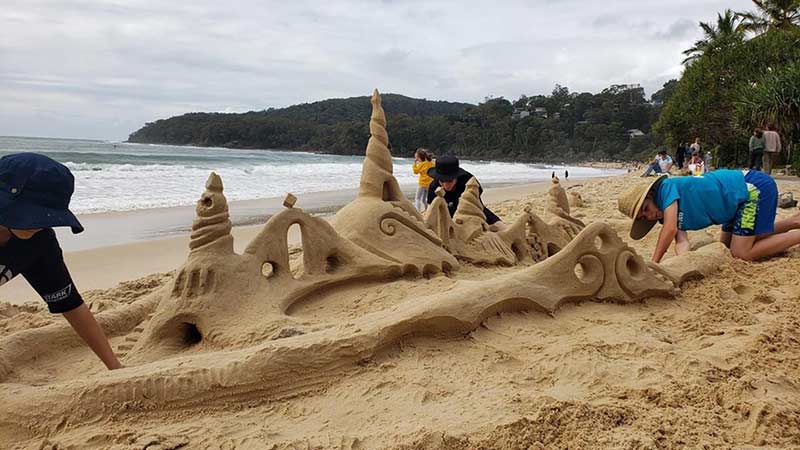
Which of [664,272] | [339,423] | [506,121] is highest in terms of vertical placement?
[506,121]

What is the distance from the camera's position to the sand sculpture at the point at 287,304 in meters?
1.96

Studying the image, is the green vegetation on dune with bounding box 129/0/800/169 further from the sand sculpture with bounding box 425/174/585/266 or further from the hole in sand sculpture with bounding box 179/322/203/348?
the hole in sand sculpture with bounding box 179/322/203/348

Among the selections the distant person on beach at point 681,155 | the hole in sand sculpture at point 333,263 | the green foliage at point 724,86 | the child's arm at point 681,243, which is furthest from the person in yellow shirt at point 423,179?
the distant person on beach at point 681,155

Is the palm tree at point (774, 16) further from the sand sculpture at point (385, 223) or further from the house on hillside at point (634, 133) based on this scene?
the house on hillside at point (634, 133)

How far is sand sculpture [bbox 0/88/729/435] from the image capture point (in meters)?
1.96

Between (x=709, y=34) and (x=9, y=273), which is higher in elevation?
(x=709, y=34)

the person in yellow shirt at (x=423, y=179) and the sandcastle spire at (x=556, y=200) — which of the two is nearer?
the sandcastle spire at (x=556, y=200)

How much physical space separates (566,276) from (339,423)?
1488 mm

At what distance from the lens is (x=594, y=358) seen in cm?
235

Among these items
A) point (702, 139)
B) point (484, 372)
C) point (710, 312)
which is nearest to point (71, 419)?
point (484, 372)

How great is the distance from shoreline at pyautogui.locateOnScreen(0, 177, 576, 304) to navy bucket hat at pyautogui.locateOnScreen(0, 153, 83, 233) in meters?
3.26

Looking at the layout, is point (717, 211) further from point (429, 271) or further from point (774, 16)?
point (774, 16)

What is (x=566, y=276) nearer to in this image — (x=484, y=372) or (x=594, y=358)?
(x=594, y=358)

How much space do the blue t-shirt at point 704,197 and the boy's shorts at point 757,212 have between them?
1.6 inches
